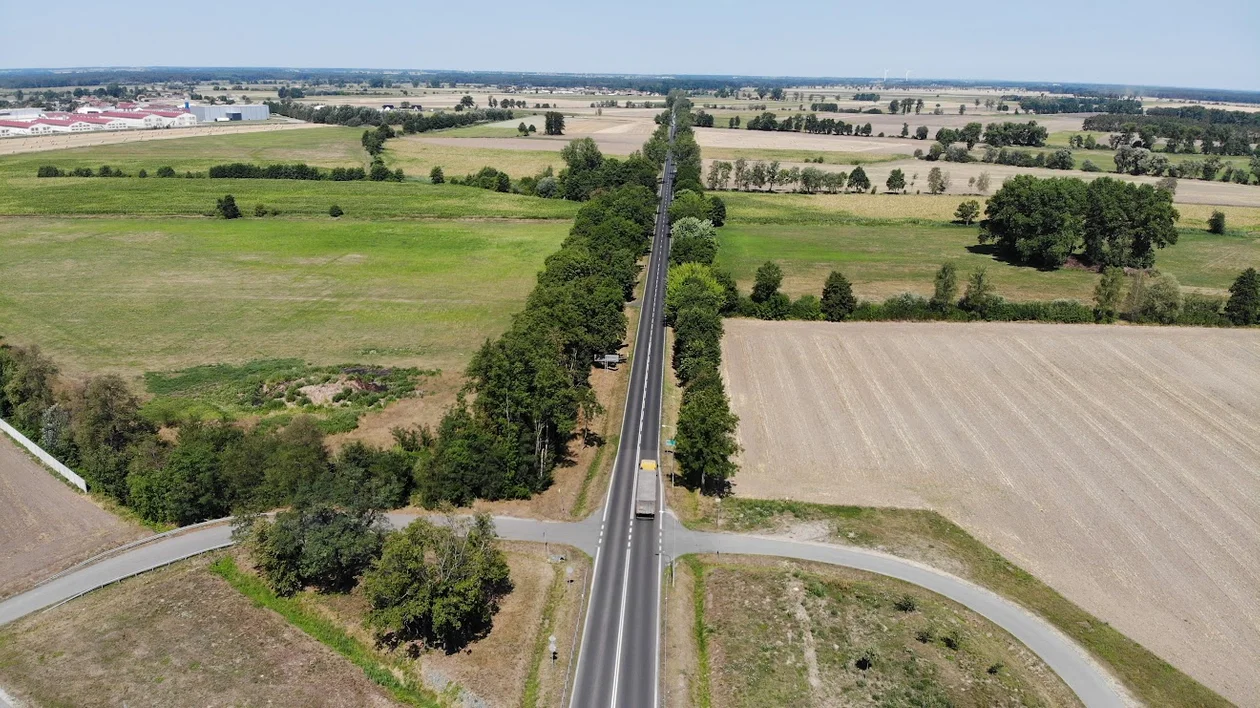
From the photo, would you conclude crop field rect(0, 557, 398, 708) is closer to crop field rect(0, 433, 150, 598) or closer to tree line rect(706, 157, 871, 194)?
crop field rect(0, 433, 150, 598)

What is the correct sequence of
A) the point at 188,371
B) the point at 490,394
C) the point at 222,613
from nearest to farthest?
1. the point at 222,613
2. the point at 490,394
3. the point at 188,371

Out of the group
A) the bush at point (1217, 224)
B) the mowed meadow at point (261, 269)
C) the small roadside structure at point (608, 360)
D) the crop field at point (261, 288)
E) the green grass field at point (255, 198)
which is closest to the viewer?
the small roadside structure at point (608, 360)

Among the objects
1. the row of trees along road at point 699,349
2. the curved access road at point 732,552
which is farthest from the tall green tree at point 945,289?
the curved access road at point 732,552

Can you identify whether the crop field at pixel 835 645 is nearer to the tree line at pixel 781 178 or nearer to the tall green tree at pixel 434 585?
the tall green tree at pixel 434 585

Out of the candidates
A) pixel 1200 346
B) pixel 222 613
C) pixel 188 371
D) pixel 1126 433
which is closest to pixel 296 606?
pixel 222 613

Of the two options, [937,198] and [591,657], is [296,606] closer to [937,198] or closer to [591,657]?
[591,657]

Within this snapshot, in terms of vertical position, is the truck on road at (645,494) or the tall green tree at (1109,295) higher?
the tall green tree at (1109,295)

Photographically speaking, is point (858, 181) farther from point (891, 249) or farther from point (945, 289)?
point (945, 289)
